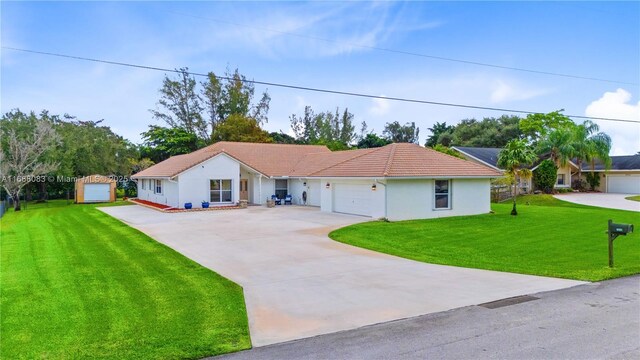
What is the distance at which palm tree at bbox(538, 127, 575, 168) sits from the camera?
3878 centimetres

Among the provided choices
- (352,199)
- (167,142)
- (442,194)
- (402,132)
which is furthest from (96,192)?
→ (402,132)

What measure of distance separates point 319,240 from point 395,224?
17.2 ft

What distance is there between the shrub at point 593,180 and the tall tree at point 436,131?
25096 mm

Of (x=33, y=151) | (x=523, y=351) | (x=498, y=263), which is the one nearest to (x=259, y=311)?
(x=523, y=351)

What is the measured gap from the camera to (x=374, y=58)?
20922 mm

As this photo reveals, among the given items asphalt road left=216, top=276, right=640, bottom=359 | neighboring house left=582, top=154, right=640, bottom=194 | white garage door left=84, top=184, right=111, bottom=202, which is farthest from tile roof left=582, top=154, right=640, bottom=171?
white garage door left=84, top=184, right=111, bottom=202

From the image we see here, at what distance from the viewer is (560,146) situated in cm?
3941

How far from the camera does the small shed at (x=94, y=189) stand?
33.9 m

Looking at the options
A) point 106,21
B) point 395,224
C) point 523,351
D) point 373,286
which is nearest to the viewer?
point 523,351

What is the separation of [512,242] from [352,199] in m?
9.03

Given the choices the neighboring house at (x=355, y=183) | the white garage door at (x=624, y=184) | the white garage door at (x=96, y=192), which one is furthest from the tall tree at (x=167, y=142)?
the white garage door at (x=624, y=184)

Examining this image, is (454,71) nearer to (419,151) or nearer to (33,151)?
(419,151)

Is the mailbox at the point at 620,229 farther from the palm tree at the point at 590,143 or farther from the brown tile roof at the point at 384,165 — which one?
the palm tree at the point at 590,143

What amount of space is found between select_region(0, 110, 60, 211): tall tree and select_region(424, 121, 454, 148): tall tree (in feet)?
171
